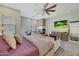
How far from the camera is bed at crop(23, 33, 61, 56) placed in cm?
180

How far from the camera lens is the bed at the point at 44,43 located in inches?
70.9

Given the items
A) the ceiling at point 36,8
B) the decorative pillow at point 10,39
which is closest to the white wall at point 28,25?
the ceiling at point 36,8

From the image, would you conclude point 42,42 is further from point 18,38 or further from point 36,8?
point 36,8

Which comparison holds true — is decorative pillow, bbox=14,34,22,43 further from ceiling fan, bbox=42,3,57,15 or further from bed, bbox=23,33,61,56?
ceiling fan, bbox=42,3,57,15

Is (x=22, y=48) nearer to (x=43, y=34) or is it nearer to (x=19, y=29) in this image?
(x=19, y=29)

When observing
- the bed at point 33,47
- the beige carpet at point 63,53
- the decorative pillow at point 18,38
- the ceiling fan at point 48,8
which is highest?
the ceiling fan at point 48,8

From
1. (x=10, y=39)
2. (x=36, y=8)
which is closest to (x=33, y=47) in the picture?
Result: (x=10, y=39)

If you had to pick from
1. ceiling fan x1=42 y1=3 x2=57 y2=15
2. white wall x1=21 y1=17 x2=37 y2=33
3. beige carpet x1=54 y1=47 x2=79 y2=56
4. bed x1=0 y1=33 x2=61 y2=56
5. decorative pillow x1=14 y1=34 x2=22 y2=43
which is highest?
ceiling fan x1=42 y1=3 x2=57 y2=15

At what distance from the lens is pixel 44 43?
1856mm

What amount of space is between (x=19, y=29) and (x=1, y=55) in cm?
49

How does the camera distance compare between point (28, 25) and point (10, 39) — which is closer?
point (10, 39)

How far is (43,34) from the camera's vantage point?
189 cm

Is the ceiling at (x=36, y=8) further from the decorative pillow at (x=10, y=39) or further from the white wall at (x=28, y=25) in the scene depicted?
the decorative pillow at (x=10, y=39)

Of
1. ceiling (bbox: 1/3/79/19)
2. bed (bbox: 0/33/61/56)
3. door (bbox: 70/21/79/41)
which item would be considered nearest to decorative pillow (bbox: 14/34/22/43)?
bed (bbox: 0/33/61/56)
